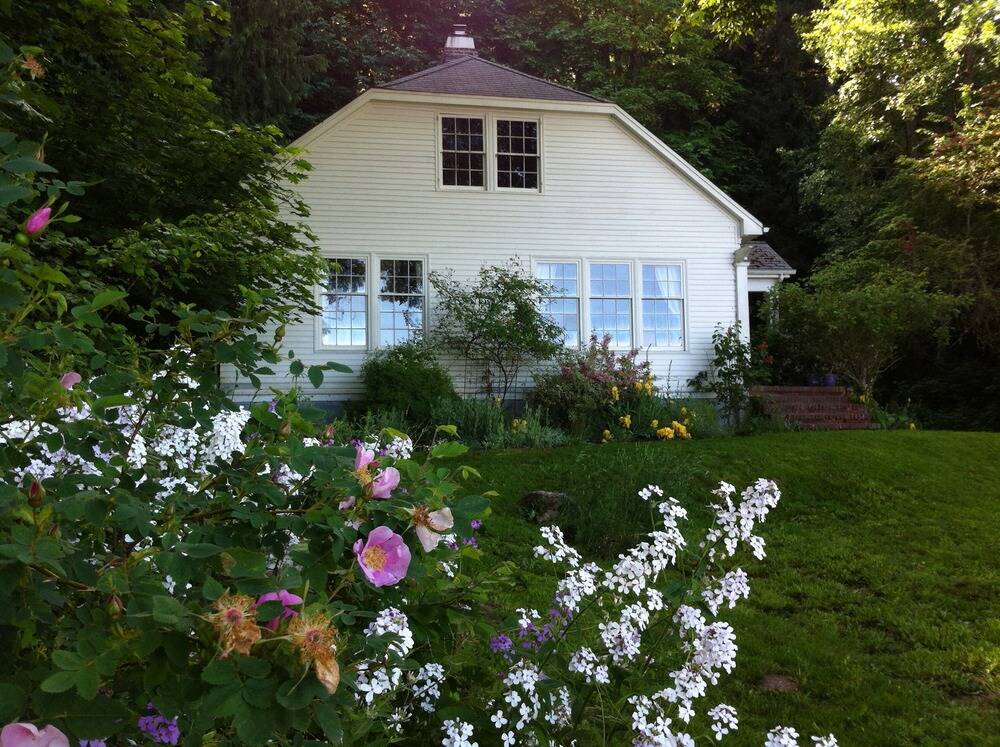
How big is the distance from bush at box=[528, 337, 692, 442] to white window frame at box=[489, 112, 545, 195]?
114 inches

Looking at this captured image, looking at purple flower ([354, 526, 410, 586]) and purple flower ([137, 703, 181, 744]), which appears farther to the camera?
purple flower ([137, 703, 181, 744])

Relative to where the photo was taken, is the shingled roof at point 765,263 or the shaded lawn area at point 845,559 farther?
the shingled roof at point 765,263

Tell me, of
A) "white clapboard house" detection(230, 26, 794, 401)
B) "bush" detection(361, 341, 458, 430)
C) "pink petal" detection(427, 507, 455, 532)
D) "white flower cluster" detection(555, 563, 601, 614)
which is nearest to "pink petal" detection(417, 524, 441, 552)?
"pink petal" detection(427, 507, 455, 532)

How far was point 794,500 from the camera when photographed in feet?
24.3

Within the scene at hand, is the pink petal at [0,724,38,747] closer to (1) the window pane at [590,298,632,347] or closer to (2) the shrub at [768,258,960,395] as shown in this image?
(1) the window pane at [590,298,632,347]

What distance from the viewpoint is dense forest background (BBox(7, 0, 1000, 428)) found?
25.6 ft

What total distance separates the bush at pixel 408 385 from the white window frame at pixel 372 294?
82 cm

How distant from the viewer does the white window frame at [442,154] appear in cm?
1264

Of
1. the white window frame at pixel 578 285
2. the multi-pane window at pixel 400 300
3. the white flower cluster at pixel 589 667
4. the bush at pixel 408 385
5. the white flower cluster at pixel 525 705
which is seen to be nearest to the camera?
the white flower cluster at pixel 525 705

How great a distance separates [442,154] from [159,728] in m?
12.2

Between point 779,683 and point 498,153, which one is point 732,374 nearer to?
point 498,153

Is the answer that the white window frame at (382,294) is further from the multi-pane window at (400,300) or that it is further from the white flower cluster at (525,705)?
the white flower cluster at (525,705)

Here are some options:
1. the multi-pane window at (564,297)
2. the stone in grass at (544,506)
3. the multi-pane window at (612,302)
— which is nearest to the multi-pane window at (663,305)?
the multi-pane window at (612,302)

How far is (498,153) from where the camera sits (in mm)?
12844
